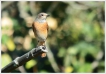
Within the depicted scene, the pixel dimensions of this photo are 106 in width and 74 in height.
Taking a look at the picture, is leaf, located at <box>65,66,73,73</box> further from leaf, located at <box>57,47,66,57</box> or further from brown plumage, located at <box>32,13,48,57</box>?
brown plumage, located at <box>32,13,48,57</box>

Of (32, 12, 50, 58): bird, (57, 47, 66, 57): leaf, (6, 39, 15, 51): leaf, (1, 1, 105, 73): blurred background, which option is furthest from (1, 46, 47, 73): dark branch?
(57, 47, 66, 57): leaf

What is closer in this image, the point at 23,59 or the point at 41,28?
the point at 23,59

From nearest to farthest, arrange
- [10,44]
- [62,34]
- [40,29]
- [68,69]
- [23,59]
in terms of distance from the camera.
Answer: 1. [23,59]
2. [40,29]
3. [10,44]
4. [68,69]
5. [62,34]

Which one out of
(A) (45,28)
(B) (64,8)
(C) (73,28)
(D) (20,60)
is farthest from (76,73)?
(D) (20,60)

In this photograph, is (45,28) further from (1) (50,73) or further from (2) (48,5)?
(2) (48,5)

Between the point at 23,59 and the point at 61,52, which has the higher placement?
the point at 23,59

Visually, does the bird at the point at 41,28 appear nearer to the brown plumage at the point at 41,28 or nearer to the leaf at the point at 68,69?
the brown plumage at the point at 41,28

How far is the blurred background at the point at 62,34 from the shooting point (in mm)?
4652

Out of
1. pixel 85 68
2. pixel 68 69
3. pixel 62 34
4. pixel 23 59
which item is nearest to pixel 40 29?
pixel 23 59

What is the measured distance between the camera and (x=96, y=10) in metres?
4.77

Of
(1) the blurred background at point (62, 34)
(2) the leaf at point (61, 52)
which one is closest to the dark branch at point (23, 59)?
(1) the blurred background at point (62, 34)

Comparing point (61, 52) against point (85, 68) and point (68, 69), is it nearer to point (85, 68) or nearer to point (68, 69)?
point (68, 69)

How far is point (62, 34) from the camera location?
4.91 m

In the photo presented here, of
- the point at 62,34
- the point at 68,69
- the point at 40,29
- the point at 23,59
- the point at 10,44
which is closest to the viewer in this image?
the point at 23,59
